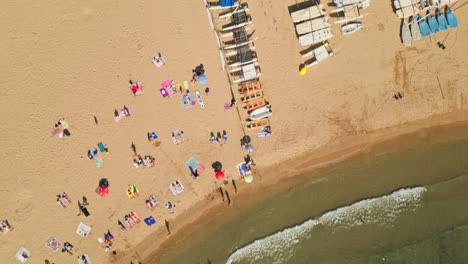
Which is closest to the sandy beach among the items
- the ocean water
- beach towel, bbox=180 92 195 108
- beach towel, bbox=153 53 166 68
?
beach towel, bbox=153 53 166 68

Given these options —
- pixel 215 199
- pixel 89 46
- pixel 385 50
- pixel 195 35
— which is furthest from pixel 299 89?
pixel 89 46

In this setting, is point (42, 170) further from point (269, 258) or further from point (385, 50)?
point (385, 50)

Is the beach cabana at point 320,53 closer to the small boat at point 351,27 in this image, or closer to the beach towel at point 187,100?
the small boat at point 351,27

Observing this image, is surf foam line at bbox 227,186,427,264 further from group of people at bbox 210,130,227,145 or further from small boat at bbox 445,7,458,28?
small boat at bbox 445,7,458,28

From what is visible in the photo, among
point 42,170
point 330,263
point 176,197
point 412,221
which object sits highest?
point 42,170

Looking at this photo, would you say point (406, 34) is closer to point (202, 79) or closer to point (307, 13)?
point (307, 13)

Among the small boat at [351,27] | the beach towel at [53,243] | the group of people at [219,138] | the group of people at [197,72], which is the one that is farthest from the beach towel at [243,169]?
the beach towel at [53,243]
